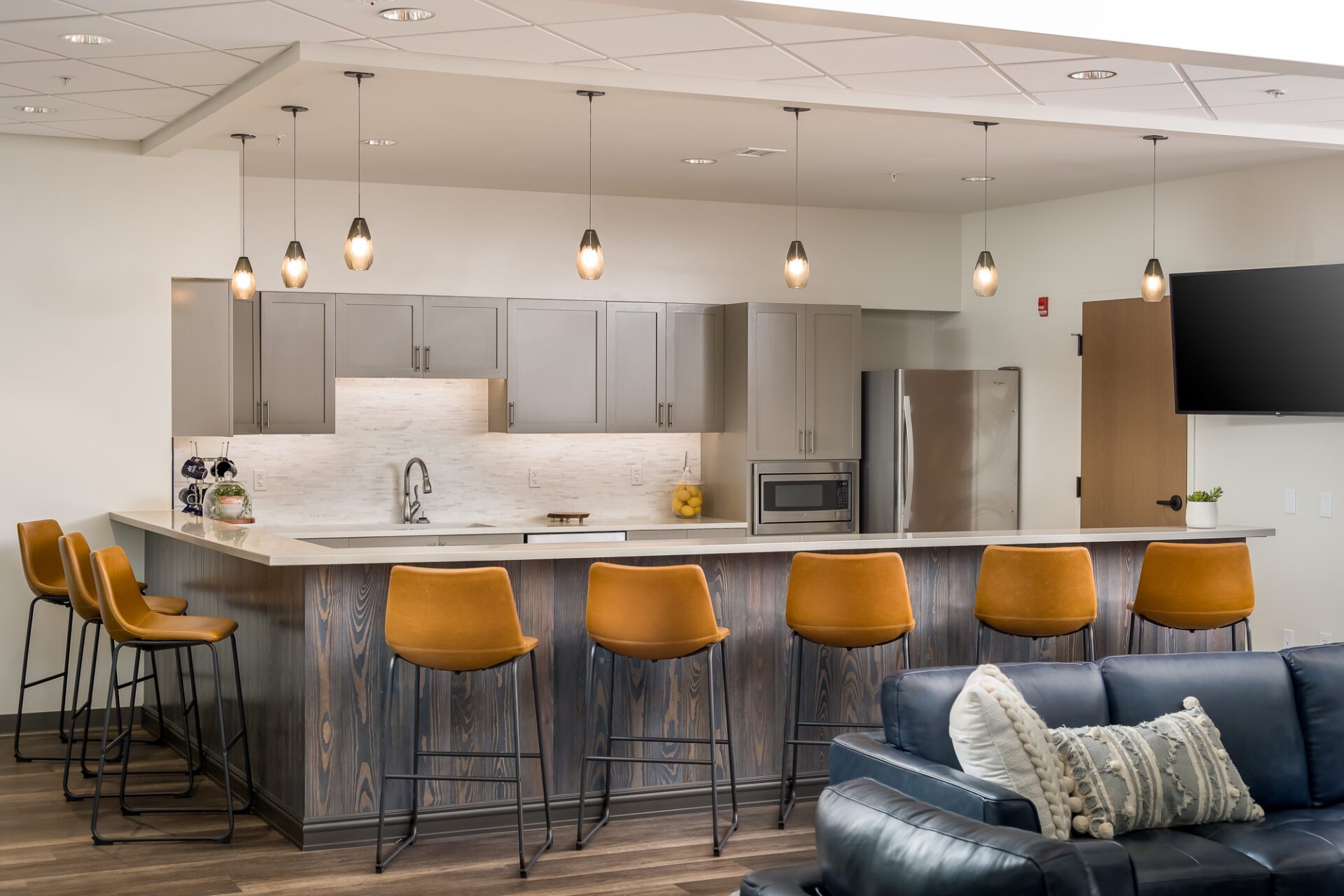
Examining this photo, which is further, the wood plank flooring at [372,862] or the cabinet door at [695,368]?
the cabinet door at [695,368]

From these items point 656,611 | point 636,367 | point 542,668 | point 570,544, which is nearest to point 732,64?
point 570,544

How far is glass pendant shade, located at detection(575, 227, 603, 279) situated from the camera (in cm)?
532

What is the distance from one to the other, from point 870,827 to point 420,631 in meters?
2.32

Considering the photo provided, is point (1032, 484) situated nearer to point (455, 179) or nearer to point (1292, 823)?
point (455, 179)

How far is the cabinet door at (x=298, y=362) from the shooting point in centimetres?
712

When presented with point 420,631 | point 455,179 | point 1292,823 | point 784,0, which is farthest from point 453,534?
point 1292,823

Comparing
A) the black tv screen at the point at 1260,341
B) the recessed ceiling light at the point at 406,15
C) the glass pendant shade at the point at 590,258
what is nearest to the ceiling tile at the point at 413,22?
the recessed ceiling light at the point at 406,15

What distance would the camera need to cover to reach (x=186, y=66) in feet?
16.0

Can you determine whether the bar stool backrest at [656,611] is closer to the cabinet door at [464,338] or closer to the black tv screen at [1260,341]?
the cabinet door at [464,338]

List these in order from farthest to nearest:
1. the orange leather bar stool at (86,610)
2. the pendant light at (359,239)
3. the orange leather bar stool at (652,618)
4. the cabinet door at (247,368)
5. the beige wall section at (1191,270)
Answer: the cabinet door at (247,368) → the beige wall section at (1191,270) → the orange leather bar stool at (86,610) → the pendant light at (359,239) → the orange leather bar stool at (652,618)

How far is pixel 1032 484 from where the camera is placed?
8312 millimetres

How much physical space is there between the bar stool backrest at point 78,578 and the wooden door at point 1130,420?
537 centimetres

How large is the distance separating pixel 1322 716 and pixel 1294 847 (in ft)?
2.17

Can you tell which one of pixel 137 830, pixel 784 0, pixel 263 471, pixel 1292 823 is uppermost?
pixel 784 0
